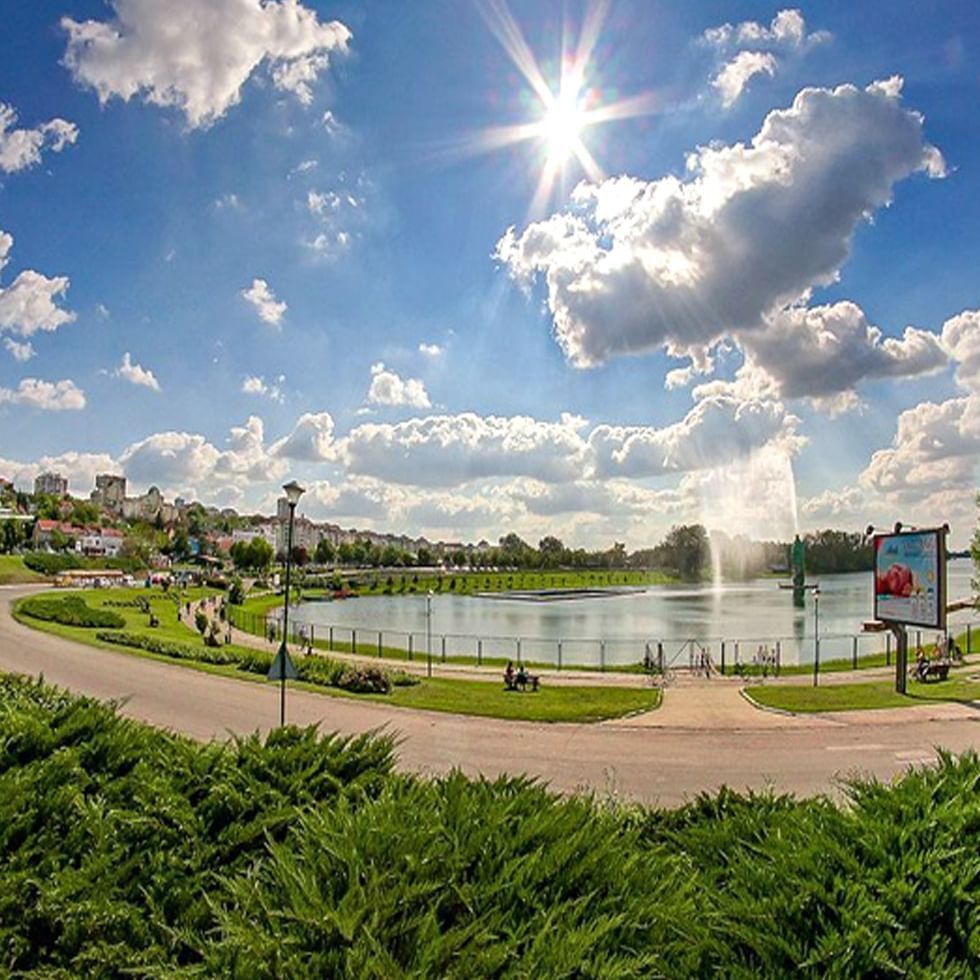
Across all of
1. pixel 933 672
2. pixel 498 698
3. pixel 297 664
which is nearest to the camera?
pixel 498 698

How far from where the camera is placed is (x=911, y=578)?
1003 inches

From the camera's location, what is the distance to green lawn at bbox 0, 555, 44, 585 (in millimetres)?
71938

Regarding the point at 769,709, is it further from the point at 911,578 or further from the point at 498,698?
the point at 911,578

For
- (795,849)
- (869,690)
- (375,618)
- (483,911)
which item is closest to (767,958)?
(795,849)

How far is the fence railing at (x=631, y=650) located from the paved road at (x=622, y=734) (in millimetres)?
11475

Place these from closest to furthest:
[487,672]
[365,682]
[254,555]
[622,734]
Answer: [622,734] → [365,682] → [487,672] → [254,555]

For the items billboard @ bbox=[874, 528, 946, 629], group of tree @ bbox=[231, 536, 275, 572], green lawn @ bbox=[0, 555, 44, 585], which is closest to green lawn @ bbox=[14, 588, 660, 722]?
billboard @ bbox=[874, 528, 946, 629]

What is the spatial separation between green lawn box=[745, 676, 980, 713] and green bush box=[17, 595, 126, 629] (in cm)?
3192

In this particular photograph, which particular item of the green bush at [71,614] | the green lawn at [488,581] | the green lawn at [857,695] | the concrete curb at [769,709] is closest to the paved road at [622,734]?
the concrete curb at [769,709]

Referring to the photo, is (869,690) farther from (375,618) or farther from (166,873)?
(375,618)

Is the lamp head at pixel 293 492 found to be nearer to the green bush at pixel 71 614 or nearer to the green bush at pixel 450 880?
the green bush at pixel 450 880

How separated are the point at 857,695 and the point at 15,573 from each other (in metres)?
78.5

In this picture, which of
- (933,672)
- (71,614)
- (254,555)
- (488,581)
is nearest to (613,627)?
(933,672)

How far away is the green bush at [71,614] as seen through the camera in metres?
37.8
